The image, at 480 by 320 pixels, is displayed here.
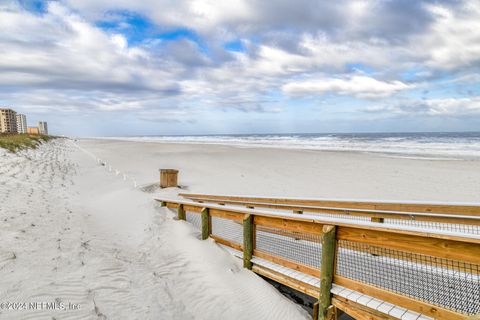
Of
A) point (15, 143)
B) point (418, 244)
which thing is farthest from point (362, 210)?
point (15, 143)

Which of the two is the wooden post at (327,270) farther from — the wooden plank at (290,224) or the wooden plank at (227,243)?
the wooden plank at (227,243)

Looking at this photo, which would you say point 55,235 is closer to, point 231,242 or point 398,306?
point 231,242

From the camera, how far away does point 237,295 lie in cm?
511

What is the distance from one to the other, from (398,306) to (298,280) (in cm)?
155

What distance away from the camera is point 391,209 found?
6.16 m

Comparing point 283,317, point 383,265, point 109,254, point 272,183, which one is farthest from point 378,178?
point 109,254

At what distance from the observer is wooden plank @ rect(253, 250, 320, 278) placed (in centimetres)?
485

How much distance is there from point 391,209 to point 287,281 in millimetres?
2848

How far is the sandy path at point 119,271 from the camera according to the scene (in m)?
4.04

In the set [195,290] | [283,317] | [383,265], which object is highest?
[383,265]

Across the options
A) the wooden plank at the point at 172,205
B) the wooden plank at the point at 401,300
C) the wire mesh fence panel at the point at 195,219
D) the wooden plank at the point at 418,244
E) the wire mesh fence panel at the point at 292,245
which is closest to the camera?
the wooden plank at the point at 418,244

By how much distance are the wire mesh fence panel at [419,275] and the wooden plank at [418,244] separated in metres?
0.56

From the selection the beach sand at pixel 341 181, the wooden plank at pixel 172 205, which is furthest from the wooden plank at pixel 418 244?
the beach sand at pixel 341 181

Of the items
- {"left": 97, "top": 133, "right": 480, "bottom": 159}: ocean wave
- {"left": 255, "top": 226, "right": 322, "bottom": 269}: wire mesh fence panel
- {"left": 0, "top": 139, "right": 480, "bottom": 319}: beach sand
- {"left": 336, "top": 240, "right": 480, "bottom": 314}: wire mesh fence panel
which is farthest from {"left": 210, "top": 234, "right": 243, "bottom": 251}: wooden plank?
{"left": 97, "top": 133, "right": 480, "bottom": 159}: ocean wave
